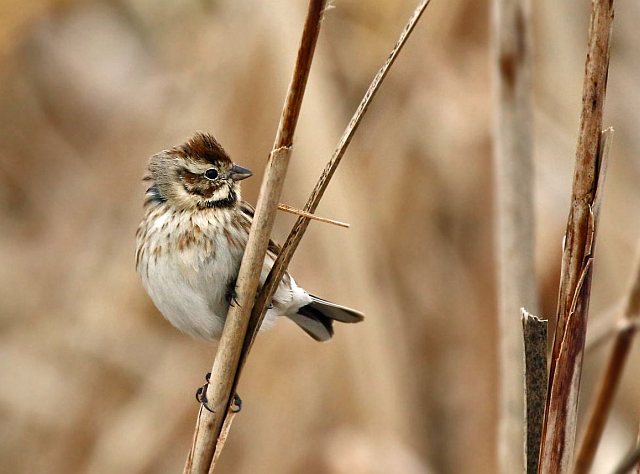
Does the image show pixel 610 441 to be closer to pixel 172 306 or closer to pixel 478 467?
pixel 478 467

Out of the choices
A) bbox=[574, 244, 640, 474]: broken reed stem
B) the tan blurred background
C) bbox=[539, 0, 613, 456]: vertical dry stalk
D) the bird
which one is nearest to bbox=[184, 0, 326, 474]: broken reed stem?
bbox=[539, 0, 613, 456]: vertical dry stalk

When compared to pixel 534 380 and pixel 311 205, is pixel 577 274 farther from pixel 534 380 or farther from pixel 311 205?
pixel 311 205

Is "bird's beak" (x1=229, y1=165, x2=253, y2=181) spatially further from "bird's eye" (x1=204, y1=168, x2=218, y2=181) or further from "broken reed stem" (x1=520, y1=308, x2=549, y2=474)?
"broken reed stem" (x1=520, y1=308, x2=549, y2=474)

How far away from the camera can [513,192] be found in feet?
5.99

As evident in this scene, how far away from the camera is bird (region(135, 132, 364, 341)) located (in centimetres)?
198

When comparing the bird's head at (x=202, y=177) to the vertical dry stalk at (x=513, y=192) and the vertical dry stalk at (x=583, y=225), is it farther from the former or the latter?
the vertical dry stalk at (x=583, y=225)

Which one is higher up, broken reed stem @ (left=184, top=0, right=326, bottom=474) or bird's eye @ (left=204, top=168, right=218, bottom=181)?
bird's eye @ (left=204, top=168, right=218, bottom=181)

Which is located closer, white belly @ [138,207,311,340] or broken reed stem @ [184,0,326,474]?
broken reed stem @ [184,0,326,474]

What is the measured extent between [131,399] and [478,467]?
105 centimetres

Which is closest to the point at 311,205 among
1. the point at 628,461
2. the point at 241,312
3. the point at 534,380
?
the point at 241,312

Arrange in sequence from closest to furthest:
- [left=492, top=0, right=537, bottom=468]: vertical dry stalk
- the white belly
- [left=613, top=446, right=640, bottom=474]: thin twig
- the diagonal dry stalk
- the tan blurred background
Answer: [left=613, top=446, right=640, bottom=474]: thin twig
the diagonal dry stalk
[left=492, top=0, right=537, bottom=468]: vertical dry stalk
the white belly
the tan blurred background

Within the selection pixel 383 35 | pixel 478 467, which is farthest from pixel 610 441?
pixel 383 35

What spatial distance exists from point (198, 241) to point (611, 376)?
1.07m

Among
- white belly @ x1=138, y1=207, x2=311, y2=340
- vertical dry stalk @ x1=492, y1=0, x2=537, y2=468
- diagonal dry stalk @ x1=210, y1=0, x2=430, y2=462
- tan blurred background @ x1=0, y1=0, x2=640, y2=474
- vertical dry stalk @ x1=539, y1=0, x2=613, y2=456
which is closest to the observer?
vertical dry stalk @ x1=539, y1=0, x2=613, y2=456
